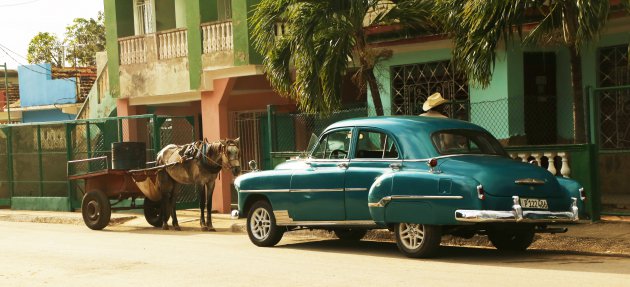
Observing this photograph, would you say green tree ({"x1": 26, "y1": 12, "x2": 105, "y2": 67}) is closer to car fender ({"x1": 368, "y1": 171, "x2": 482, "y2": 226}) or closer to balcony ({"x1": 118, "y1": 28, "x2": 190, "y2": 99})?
balcony ({"x1": 118, "y1": 28, "x2": 190, "y2": 99})

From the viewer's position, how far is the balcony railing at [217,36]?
79.0 feet

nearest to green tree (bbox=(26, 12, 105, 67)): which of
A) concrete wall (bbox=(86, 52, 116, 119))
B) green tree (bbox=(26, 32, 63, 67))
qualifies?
green tree (bbox=(26, 32, 63, 67))

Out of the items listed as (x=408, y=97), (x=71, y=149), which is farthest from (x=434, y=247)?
(x=71, y=149)

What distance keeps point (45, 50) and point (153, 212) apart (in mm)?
44209

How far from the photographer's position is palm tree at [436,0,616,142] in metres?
14.1

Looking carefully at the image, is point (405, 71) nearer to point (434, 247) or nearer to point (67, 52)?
point (434, 247)

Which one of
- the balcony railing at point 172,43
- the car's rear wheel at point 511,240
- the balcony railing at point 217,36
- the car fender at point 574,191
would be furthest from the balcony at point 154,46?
the car fender at point 574,191

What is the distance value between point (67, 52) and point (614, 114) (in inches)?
1890

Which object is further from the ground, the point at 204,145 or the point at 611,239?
the point at 204,145

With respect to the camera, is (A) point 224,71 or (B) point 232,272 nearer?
(B) point 232,272

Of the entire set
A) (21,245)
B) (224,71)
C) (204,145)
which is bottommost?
(21,245)

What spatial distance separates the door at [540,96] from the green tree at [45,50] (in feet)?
152

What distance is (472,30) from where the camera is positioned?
15008 millimetres

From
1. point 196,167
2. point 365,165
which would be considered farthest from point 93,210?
point 365,165
